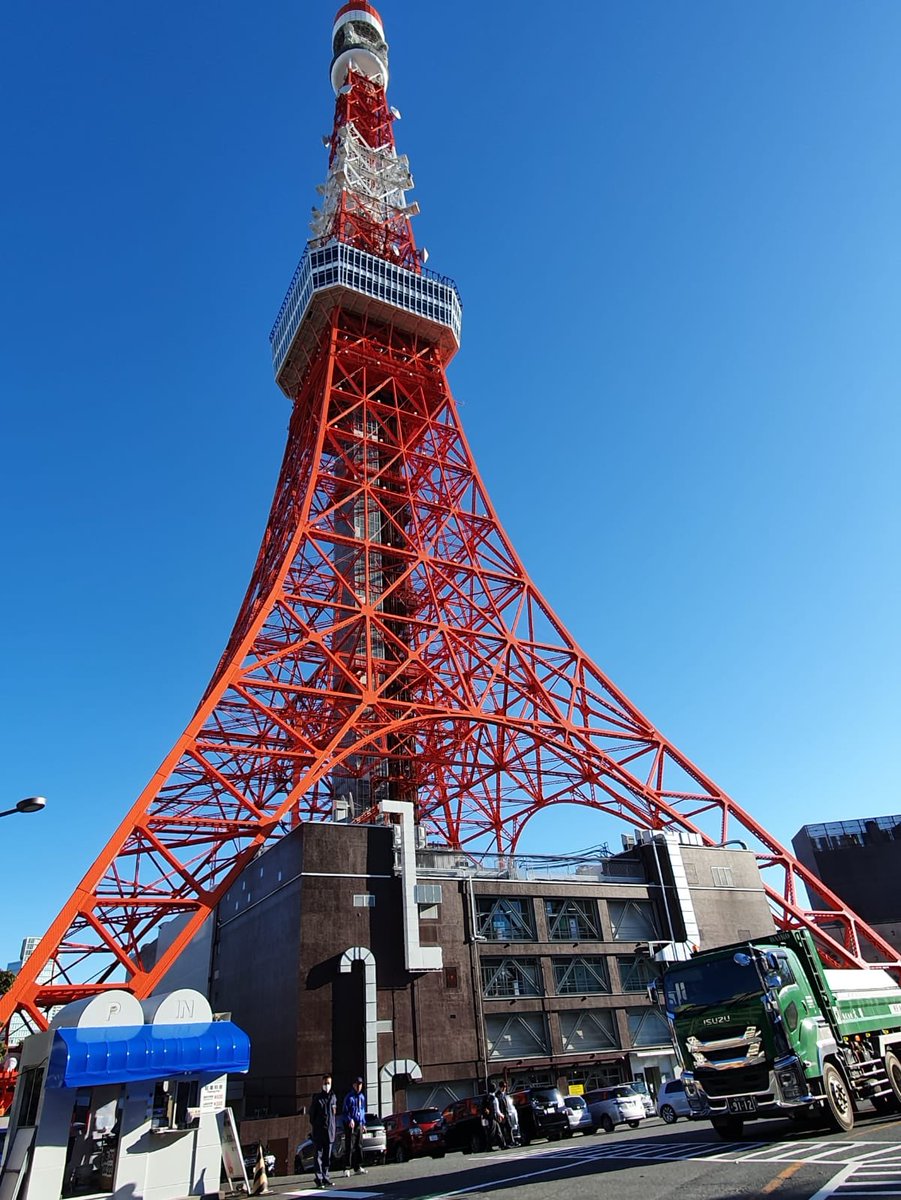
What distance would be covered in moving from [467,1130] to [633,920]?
569 inches

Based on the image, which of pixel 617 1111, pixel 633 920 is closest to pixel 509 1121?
pixel 617 1111

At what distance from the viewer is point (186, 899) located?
2023 centimetres

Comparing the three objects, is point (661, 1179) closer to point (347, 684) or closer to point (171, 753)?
point (171, 753)

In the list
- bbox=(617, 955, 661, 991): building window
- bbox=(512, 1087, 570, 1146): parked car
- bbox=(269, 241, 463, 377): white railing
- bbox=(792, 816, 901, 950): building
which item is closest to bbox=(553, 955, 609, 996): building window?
bbox=(617, 955, 661, 991): building window

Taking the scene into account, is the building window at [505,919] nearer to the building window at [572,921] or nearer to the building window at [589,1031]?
the building window at [572,921]

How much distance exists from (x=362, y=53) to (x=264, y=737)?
40976 millimetres

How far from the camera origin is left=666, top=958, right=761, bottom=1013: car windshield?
11.6 m

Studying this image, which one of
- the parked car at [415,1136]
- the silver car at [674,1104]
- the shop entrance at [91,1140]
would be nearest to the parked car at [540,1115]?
the parked car at [415,1136]

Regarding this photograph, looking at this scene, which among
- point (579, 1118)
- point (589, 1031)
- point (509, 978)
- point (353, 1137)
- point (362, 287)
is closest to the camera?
point (353, 1137)

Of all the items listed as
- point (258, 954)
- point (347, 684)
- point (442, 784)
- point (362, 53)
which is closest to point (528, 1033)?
point (258, 954)

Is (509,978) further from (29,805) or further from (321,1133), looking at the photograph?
(29,805)

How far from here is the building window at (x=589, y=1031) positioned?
26516 mm

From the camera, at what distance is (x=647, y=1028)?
28344mm

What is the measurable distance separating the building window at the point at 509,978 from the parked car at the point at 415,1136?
7279mm
